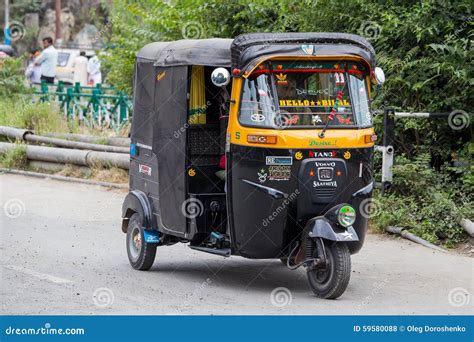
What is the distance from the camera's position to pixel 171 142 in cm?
1066

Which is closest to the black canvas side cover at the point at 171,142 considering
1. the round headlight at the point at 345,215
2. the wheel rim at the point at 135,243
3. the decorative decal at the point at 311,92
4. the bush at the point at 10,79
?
the wheel rim at the point at 135,243

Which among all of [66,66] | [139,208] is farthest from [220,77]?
[66,66]

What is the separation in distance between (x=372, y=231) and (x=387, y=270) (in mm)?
2088

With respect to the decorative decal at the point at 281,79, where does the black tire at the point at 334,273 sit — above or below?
below

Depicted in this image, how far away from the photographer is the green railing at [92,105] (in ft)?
76.1

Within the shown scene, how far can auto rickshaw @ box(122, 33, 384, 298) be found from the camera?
9.60 m
